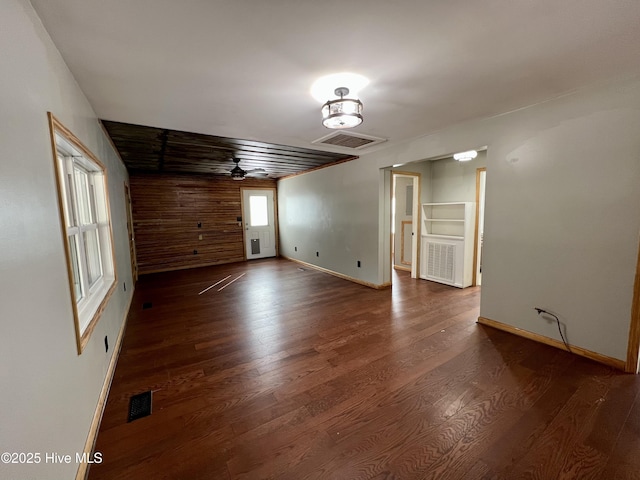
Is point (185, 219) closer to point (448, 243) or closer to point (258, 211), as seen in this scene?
point (258, 211)

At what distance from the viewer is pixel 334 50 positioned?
5.11 ft

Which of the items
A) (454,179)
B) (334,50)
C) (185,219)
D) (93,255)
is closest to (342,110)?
(334,50)

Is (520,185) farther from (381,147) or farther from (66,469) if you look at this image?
(66,469)

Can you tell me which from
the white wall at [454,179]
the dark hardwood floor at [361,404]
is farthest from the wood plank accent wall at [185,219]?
the white wall at [454,179]

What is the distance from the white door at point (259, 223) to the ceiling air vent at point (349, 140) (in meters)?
4.02

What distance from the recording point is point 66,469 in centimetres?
113

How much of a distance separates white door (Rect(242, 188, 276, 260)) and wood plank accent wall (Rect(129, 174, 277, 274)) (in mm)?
184

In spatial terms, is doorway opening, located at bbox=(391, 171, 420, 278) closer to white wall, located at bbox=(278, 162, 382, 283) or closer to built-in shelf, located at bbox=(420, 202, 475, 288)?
built-in shelf, located at bbox=(420, 202, 475, 288)

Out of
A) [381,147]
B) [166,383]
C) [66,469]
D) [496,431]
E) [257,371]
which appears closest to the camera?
[66,469]

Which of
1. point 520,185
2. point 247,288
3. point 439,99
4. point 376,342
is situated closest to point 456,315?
point 376,342

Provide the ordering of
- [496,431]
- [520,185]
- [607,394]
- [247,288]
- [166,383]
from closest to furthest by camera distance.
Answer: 1. [496,431]
2. [607,394]
3. [166,383]
4. [520,185]
5. [247,288]

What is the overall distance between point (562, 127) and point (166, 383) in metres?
3.83

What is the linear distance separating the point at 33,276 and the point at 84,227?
1.27 meters

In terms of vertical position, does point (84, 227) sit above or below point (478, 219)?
above
